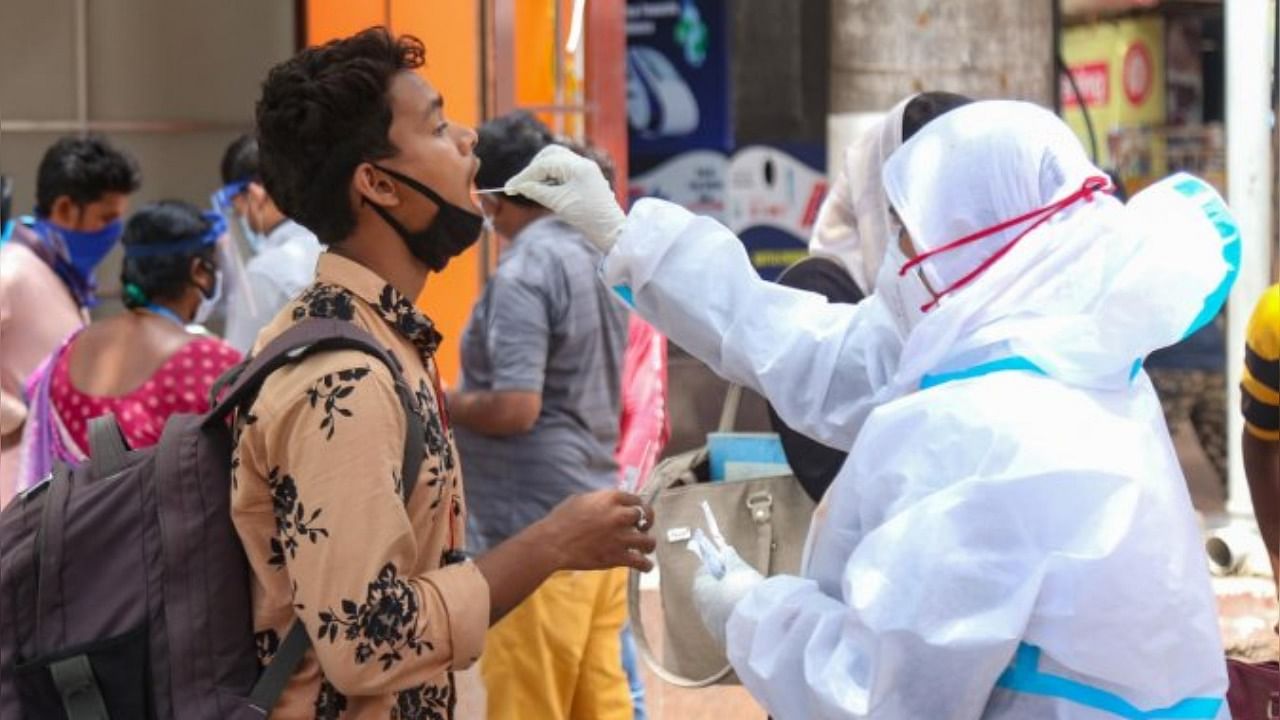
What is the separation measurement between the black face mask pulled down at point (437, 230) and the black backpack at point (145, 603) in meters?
0.31

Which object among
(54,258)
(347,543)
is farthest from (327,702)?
(54,258)

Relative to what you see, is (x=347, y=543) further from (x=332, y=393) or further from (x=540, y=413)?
(x=540, y=413)

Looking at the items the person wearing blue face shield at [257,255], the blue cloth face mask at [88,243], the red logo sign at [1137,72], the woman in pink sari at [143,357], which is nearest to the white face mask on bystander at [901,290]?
the woman in pink sari at [143,357]

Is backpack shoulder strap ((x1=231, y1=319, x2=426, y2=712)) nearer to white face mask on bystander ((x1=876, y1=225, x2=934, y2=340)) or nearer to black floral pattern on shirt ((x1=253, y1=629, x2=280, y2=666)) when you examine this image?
black floral pattern on shirt ((x1=253, y1=629, x2=280, y2=666))

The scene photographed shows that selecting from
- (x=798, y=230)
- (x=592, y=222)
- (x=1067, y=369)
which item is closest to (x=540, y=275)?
(x=592, y=222)

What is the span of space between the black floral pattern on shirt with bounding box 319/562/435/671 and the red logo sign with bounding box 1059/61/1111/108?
36.0 feet

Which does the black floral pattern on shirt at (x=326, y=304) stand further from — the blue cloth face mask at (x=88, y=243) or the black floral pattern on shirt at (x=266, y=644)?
the blue cloth face mask at (x=88, y=243)

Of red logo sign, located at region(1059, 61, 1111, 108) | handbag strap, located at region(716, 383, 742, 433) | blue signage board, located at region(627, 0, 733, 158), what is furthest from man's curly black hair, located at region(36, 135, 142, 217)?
red logo sign, located at region(1059, 61, 1111, 108)

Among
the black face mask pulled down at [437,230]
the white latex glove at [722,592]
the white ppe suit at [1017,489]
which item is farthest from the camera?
the white latex glove at [722,592]

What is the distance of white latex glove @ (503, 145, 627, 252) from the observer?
347cm

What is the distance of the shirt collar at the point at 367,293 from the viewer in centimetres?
277

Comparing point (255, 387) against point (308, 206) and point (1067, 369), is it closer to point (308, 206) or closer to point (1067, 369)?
point (308, 206)

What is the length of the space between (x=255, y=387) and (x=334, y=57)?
50 centimetres

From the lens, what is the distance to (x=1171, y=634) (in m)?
2.57
